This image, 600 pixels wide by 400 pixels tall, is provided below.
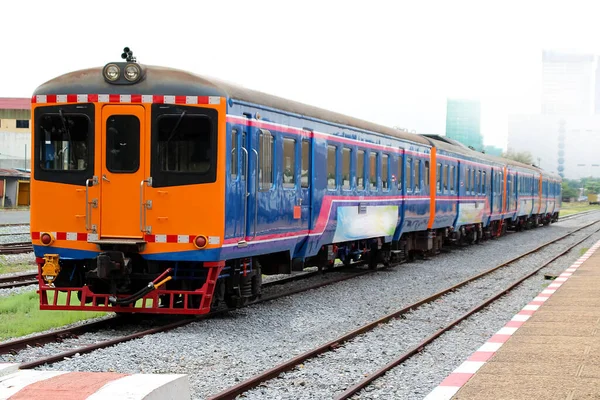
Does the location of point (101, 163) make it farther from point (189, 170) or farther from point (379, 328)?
point (379, 328)

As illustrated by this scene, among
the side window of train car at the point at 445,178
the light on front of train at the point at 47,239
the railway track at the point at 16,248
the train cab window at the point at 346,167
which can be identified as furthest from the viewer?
the side window of train car at the point at 445,178

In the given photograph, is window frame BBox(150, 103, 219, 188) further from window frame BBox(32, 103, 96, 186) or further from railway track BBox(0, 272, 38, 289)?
railway track BBox(0, 272, 38, 289)

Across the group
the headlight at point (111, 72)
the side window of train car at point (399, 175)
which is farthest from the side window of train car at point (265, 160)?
the side window of train car at point (399, 175)

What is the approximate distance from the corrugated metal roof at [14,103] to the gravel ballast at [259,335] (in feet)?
224

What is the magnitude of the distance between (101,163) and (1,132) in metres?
68.9

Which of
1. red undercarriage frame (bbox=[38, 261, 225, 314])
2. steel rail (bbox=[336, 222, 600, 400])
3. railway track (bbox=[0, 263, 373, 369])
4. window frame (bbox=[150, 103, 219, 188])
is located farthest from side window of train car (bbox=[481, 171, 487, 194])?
window frame (bbox=[150, 103, 219, 188])

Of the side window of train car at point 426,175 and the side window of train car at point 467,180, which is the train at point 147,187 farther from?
the side window of train car at point 467,180

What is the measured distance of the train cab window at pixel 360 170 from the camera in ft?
54.9

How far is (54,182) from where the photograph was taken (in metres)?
11.0

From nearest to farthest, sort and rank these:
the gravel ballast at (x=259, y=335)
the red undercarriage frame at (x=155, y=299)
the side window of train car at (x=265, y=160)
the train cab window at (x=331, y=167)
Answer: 1. the gravel ballast at (x=259, y=335)
2. the red undercarriage frame at (x=155, y=299)
3. the side window of train car at (x=265, y=160)
4. the train cab window at (x=331, y=167)

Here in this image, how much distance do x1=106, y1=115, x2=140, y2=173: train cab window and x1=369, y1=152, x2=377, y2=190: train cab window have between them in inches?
294

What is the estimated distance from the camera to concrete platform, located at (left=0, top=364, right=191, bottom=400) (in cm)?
527

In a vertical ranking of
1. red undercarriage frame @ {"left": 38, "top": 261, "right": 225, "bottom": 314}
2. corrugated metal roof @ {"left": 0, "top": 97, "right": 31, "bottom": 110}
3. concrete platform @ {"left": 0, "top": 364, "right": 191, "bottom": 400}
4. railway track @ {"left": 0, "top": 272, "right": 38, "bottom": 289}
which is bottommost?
railway track @ {"left": 0, "top": 272, "right": 38, "bottom": 289}

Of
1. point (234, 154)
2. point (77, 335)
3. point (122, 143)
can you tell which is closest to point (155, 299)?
point (77, 335)
